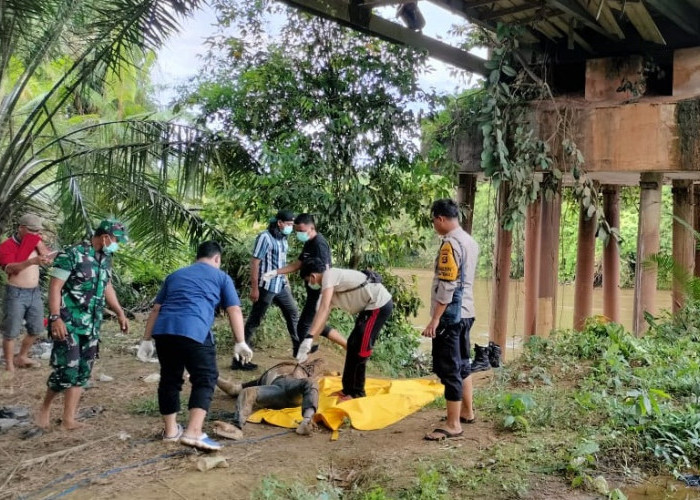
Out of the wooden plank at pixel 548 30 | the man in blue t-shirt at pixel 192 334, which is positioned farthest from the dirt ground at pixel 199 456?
the wooden plank at pixel 548 30

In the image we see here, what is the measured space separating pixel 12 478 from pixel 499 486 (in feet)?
10.3

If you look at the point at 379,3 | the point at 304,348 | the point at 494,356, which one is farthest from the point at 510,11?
the point at 304,348

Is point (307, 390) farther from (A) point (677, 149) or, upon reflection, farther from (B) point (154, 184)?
(A) point (677, 149)

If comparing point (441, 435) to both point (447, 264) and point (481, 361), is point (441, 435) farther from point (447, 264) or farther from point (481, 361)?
point (481, 361)

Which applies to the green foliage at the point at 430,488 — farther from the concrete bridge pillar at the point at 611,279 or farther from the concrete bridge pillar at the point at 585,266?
the concrete bridge pillar at the point at 611,279

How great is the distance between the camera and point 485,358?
780cm

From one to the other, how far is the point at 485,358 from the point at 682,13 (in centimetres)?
504

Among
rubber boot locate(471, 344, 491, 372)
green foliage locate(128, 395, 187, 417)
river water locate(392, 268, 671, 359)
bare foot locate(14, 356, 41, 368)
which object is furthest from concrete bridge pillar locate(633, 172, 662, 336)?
bare foot locate(14, 356, 41, 368)

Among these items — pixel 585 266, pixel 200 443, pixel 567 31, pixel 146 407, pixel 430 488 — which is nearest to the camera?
pixel 430 488

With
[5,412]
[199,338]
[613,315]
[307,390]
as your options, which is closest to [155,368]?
[5,412]

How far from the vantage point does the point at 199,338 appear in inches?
179

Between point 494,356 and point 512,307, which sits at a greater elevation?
point 494,356

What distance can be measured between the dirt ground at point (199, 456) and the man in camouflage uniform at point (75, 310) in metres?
A: 0.44

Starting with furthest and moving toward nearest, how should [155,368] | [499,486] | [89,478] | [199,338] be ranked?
1. [155,368]
2. [199,338]
3. [89,478]
4. [499,486]
